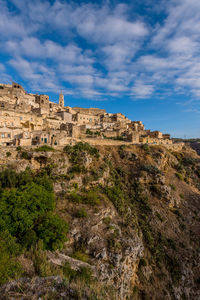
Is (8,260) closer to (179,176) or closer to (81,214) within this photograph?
(81,214)

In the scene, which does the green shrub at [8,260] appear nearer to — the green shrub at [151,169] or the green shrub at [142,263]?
the green shrub at [142,263]

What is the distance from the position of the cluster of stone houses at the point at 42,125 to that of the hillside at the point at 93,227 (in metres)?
5.15

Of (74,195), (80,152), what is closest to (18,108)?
(80,152)

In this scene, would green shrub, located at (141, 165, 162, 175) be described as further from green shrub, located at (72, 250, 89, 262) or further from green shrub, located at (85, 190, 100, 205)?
green shrub, located at (72, 250, 89, 262)

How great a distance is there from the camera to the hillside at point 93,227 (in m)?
8.70

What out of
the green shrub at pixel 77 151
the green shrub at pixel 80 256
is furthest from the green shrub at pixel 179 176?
the green shrub at pixel 80 256

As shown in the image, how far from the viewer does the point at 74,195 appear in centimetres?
1902

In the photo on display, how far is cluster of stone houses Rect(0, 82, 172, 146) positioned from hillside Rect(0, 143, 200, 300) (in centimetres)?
515

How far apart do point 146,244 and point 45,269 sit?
15969 mm

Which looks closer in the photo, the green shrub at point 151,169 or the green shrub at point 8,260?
the green shrub at point 8,260

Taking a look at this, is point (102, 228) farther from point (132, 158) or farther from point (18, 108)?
point (18, 108)

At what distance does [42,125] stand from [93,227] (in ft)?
90.4

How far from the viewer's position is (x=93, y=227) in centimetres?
1616

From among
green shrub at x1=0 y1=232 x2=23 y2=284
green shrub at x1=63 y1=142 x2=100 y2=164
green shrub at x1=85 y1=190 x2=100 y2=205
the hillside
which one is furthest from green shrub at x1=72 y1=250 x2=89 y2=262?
green shrub at x1=63 y1=142 x2=100 y2=164
